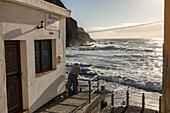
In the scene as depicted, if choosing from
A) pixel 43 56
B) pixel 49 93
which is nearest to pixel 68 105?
pixel 49 93

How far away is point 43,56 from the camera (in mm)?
7004

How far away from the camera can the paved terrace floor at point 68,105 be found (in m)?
Answer: 6.14

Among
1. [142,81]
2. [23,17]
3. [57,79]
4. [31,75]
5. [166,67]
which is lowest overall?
[142,81]

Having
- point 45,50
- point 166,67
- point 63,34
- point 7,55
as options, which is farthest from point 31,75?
point 166,67

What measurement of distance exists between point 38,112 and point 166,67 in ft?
17.2

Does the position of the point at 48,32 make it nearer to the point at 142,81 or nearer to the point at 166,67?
the point at 166,67

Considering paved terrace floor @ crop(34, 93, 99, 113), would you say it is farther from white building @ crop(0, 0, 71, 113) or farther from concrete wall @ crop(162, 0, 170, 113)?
concrete wall @ crop(162, 0, 170, 113)

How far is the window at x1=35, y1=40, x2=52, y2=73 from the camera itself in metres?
6.55

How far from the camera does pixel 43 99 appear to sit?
6.52 meters

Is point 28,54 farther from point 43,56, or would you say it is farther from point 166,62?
point 166,62

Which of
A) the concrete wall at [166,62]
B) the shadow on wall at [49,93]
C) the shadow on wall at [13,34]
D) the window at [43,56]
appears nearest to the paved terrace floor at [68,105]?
the shadow on wall at [49,93]

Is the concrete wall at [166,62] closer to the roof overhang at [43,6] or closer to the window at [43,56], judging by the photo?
the roof overhang at [43,6]

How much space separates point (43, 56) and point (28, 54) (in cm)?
141

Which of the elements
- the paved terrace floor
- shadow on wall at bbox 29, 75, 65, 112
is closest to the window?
shadow on wall at bbox 29, 75, 65, 112
